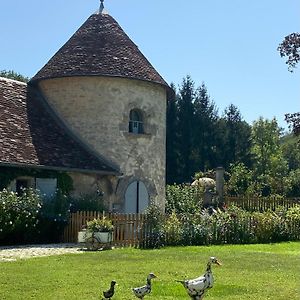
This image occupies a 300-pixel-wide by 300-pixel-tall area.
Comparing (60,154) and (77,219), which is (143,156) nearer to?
(60,154)

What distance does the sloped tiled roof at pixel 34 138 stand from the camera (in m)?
23.8

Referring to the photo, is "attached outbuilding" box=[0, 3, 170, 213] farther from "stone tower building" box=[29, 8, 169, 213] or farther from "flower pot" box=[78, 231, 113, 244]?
"flower pot" box=[78, 231, 113, 244]

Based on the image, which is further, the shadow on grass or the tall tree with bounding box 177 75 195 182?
the tall tree with bounding box 177 75 195 182

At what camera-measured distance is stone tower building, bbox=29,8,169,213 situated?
27.2m

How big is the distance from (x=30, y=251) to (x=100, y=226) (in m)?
2.45

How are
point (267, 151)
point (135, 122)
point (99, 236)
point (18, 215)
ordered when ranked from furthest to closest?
point (267, 151)
point (135, 122)
point (18, 215)
point (99, 236)

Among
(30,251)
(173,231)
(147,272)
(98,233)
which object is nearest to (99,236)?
(98,233)

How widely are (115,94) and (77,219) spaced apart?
6.93 m

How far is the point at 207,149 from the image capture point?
52781mm

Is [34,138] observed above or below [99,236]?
above

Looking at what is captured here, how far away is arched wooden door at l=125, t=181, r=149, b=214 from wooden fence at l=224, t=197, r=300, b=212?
26.4ft

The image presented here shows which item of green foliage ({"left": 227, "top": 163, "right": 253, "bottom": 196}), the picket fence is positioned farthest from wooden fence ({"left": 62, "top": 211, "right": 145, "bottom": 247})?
green foliage ({"left": 227, "top": 163, "right": 253, "bottom": 196})

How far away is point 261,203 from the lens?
112 feet

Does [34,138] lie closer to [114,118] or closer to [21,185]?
[21,185]
